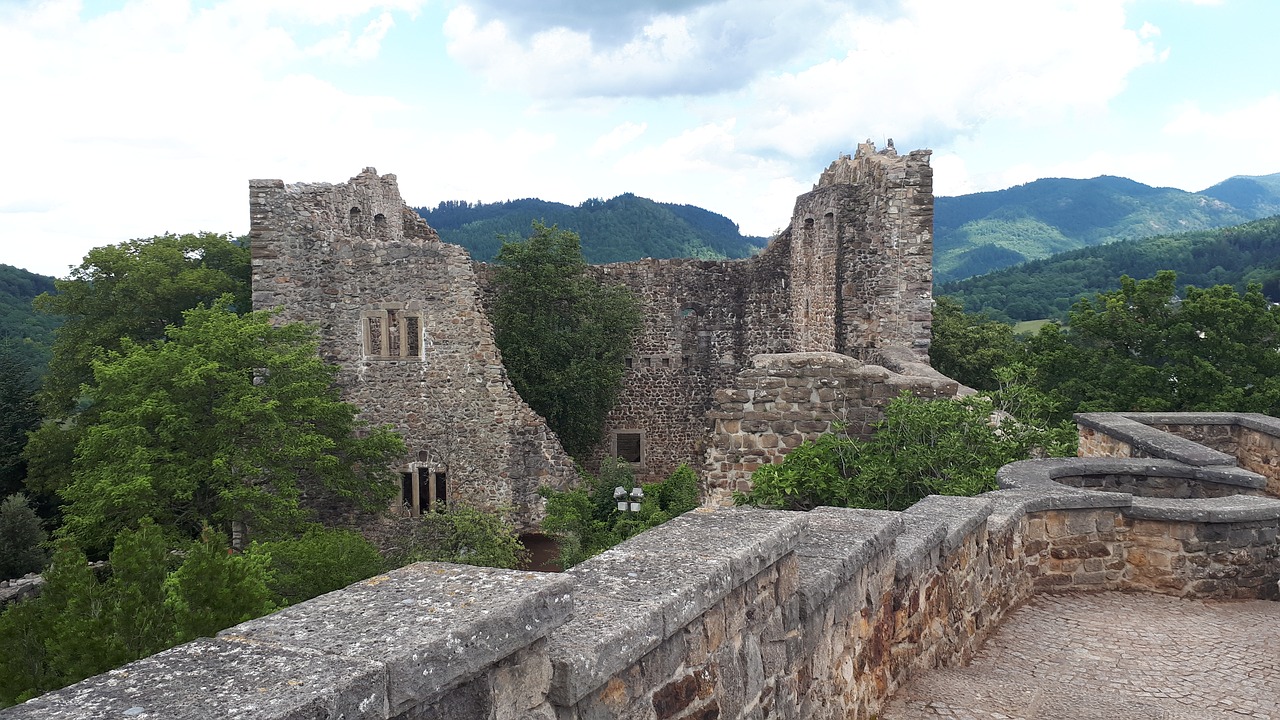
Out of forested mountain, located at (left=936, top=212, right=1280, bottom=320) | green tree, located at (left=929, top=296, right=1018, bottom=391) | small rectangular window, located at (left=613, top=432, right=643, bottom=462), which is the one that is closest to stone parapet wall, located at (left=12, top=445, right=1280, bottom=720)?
small rectangular window, located at (left=613, top=432, right=643, bottom=462)

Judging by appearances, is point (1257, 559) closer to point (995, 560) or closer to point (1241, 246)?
point (995, 560)

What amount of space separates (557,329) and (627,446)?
380cm

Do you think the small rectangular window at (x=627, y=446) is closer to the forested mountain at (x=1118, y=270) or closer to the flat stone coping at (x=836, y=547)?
the flat stone coping at (x=836, y=547)

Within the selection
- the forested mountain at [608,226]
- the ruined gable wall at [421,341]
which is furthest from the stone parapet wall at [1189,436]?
the forested mountain at [608,226]

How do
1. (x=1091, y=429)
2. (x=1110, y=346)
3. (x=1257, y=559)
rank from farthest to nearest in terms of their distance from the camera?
(x=1110, y=346)
(x=1091, y=429)
(x=1257, y=559)

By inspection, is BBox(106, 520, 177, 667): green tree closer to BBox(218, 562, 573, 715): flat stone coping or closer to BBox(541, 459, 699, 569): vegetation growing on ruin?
BBox(218, 562, 573, 715): flat stone coping

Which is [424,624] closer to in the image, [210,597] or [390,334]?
[210,597]

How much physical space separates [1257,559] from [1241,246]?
64680 millimetres

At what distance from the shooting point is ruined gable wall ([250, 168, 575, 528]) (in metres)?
16.5

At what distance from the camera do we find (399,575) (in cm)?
270

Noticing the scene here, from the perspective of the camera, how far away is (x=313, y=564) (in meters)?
12.5

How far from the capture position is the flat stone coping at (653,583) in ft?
8.24

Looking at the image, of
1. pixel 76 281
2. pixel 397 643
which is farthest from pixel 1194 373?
pixel 76 281

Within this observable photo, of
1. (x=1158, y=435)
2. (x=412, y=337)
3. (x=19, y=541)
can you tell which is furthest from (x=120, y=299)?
(x=1158, y=435)
